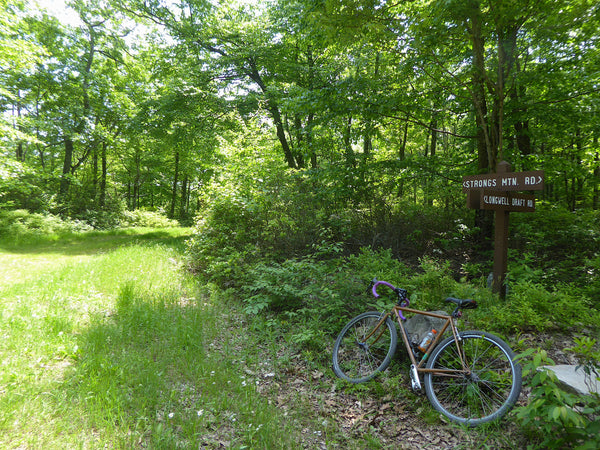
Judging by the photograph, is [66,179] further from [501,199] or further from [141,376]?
[501,199]

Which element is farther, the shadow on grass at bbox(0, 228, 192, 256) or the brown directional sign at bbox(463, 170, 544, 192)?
the shadow on grass at bbox(0, 228, 192, 256)

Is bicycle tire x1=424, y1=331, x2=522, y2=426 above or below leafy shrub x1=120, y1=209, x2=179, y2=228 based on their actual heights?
below

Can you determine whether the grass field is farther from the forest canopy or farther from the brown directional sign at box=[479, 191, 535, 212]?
the forest canopy

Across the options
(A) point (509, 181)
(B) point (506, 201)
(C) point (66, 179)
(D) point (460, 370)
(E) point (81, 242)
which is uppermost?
(C) point (66, 179)

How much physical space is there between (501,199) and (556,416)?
128 inches

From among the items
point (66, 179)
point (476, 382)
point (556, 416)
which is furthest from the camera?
point (66, 179)

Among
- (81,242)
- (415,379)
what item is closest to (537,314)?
(415,379)

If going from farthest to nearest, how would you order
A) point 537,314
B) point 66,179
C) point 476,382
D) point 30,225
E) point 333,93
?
point 66,179 < point 30,225 < point 333,93 < point 537,314 < point 476,382

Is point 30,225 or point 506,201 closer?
point 506,201

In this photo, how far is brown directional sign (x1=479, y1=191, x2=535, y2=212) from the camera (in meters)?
4.29

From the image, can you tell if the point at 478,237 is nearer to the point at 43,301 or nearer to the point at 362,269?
the point at 362,269

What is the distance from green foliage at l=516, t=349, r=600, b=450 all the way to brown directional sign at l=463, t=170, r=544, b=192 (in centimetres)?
264

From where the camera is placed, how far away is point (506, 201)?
4449 millimetres

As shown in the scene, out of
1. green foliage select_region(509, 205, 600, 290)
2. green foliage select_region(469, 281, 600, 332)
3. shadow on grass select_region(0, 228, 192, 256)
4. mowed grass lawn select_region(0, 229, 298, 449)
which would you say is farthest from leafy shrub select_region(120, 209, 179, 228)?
green foliage select_region(469, 281, 600, 332)
